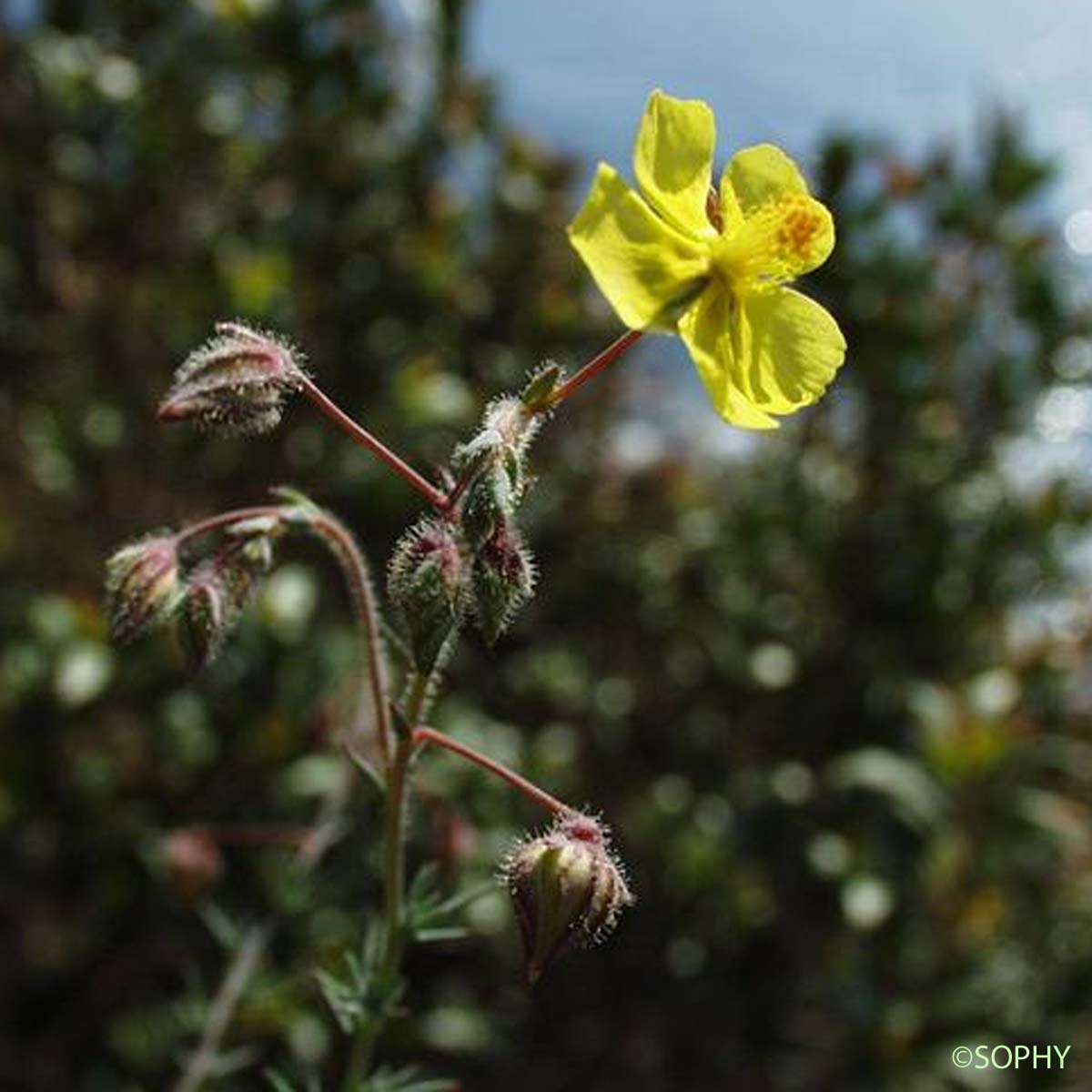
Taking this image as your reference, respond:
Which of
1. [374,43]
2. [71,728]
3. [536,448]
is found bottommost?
[71,728]

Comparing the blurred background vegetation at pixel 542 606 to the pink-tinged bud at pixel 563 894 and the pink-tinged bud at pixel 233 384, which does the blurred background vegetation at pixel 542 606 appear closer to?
the pink-tinged bud at pixel 563 894

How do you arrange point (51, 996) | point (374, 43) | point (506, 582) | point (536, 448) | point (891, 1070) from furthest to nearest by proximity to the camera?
point (374, 43), point (536, 448), point (51, 996), point (891, 1070), point (506, 582)

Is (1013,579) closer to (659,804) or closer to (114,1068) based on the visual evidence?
(659,804)

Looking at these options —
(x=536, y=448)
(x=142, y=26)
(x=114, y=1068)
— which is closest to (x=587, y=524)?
(x=536, y=448)

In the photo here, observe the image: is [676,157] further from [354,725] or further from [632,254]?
[354,725]

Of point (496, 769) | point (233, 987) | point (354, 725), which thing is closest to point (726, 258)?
point (496, 769)

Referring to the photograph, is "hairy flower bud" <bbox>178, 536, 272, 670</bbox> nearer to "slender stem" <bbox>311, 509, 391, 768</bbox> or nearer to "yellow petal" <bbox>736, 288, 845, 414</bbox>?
"slender stem" <bbox>311, 509, 391, 768</bbox>

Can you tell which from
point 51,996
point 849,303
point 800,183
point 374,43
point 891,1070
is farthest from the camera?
point 374,43

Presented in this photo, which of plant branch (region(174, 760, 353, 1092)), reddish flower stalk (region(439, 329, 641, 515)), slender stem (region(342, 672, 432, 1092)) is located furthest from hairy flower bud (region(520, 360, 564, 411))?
plant branch (region(174, 760, 353, 1092))

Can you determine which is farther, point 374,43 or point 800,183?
point 374,43
